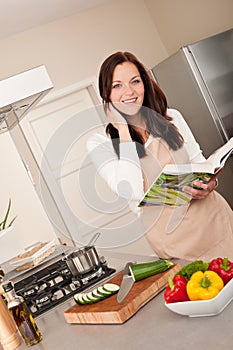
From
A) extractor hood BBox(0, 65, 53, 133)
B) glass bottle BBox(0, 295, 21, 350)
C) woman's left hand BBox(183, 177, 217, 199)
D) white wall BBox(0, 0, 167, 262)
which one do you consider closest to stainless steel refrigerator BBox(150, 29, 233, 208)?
white wall BBox(0, 0, 167, 262)

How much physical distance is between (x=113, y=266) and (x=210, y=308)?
2.84 feet

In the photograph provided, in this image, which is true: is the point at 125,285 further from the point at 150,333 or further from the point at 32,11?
the point at 32,11

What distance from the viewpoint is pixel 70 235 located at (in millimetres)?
4594

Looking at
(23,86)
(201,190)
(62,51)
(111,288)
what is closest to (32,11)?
(62,51)

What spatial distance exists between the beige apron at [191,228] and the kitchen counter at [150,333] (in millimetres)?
748

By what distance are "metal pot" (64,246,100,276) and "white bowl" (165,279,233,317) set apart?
64cm

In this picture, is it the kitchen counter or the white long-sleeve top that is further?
the white long-sleeve top

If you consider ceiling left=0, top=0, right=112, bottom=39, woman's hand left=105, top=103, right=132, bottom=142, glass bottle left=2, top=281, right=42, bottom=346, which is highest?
ceiling left=0, top=0, right=112, bottom=39

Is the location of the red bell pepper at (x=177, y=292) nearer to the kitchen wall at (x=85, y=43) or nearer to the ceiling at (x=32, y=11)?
the ceiling at (x=32, y=11)

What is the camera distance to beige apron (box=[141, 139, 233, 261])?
2322mm

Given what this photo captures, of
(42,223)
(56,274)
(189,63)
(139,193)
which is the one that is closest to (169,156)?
(139,193)

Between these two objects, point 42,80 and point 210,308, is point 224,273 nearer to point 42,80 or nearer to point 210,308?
point 210,308

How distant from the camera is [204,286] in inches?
51.6

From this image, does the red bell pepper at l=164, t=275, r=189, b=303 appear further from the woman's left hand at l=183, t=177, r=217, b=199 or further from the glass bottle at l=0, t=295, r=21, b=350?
the woman's left hand at l=183, t=177, r=217, b=199
